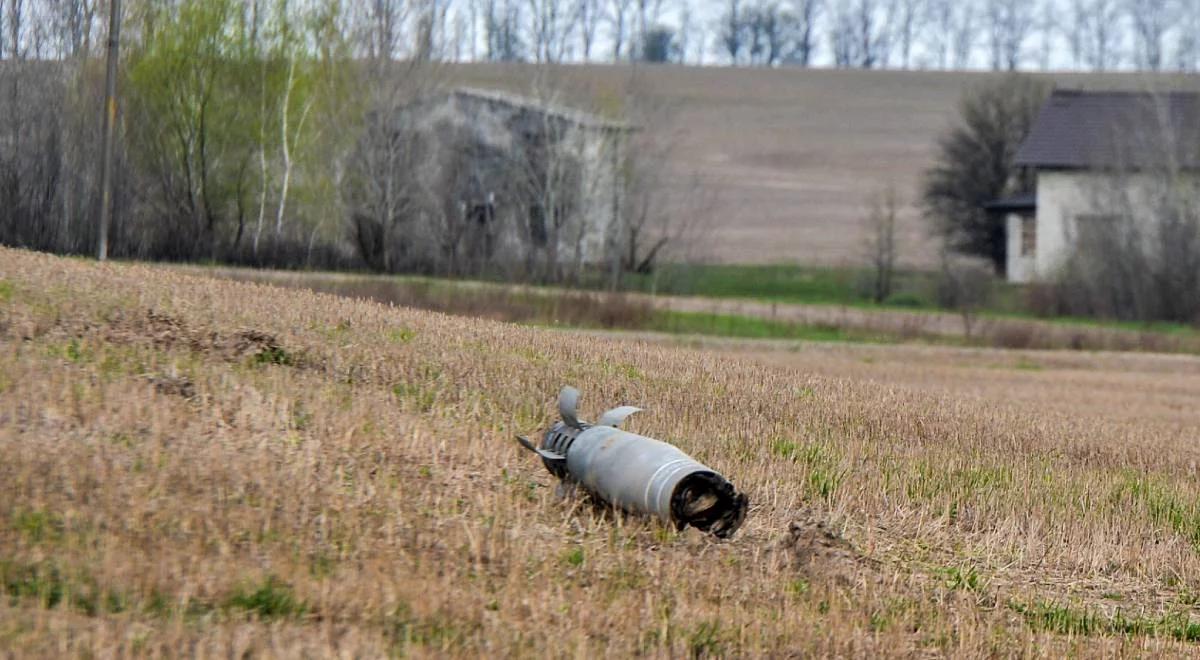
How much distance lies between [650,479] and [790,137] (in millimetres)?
93295

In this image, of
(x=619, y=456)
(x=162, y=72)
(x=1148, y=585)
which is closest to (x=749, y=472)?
(x=619, y=456)

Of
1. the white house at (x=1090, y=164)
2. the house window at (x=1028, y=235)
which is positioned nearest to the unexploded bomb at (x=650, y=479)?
the white house at (x=1090, y=164)

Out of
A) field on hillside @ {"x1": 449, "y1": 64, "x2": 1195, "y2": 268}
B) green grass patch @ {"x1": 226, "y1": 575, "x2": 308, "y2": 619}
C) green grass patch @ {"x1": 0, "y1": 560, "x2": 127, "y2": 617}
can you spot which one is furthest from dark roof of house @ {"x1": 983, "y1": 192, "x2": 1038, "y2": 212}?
green grass patch @ {"x1": 0, "y1": 560, "x2": 127, "y2": 617}

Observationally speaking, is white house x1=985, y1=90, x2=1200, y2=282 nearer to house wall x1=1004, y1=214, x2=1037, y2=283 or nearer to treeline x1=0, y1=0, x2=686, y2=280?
house wall x1=1004, y1=214, x2=1037, y2=283

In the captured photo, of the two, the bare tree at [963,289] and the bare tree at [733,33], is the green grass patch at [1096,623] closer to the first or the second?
the bare tree at [963,289]

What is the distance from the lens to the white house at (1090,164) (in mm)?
50344

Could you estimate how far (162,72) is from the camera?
40.6m

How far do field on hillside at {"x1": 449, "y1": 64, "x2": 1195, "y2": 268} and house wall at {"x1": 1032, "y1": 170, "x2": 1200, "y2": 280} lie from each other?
259 inches

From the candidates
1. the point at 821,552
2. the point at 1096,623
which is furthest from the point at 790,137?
the point at 1096,623

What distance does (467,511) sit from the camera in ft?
25.9

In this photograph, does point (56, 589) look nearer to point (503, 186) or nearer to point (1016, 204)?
point (503, 186)

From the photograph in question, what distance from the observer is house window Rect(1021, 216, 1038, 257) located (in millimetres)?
58875

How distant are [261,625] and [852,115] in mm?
102993

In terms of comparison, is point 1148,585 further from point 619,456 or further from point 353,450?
point 353,450
